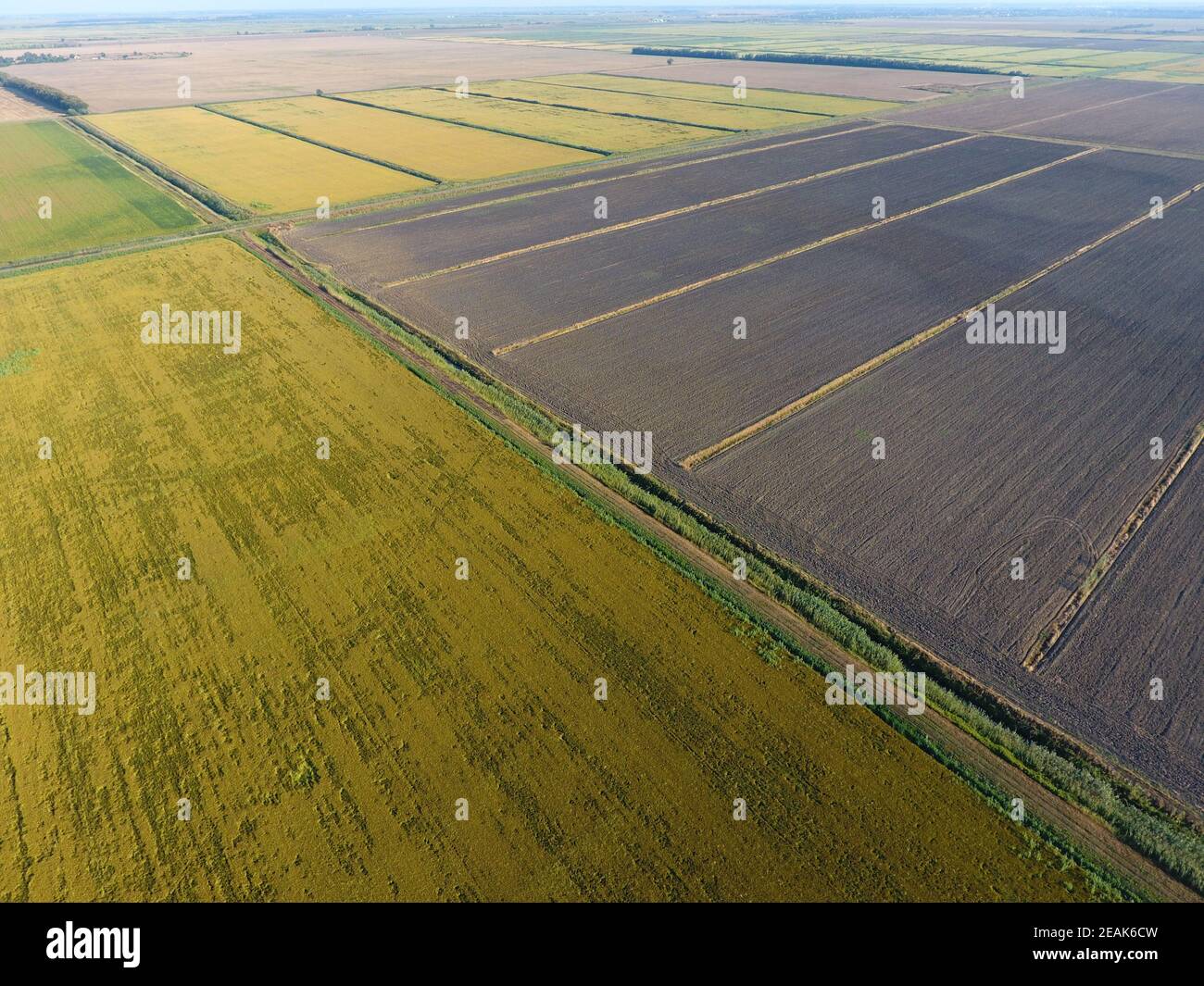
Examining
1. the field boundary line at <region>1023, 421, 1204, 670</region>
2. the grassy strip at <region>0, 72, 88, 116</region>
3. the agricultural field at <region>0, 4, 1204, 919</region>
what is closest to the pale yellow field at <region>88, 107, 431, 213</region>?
the grassy strip at <region>0, 72, 88, 116</region>

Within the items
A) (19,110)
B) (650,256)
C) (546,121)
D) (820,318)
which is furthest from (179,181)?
(19,110)

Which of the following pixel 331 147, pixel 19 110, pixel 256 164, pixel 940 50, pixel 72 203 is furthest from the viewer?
pixel 940 50

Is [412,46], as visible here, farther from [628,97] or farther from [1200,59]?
[1200,59]

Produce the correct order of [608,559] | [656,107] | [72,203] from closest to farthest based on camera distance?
[608,559], [72,203], [656,107]

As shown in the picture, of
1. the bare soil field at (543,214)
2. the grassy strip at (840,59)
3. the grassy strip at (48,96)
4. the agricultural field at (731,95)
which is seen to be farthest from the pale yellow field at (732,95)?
the grassy strip at (48,96)

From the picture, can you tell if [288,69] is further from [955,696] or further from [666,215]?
[955,696]

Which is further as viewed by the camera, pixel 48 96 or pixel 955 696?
pixel 48 96

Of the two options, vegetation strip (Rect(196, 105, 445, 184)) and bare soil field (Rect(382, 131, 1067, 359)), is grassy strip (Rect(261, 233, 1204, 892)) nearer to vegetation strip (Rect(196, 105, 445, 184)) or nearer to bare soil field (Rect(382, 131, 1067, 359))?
bare soil field (Rect(382, 131, 1067, 359))
